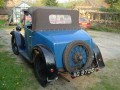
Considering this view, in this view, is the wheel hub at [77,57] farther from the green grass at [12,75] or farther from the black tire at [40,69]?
the green grass at [12,75]

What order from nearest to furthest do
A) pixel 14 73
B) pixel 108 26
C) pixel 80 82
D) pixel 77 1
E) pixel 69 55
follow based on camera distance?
pixel 69 55 < pixel 80 82 < pixel 14 73 < pixel 108 26 < pixel 77 1

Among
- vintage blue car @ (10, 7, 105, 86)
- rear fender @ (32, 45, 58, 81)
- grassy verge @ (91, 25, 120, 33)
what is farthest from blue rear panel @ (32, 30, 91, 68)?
grassy verge @ (91, 25, 120, 33)

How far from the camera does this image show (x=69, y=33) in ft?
22.8

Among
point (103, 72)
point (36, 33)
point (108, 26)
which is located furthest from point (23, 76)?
point (108, 26)

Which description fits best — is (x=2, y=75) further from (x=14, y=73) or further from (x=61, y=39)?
(x=61, y=39)

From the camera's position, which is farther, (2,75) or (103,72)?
(103,72)

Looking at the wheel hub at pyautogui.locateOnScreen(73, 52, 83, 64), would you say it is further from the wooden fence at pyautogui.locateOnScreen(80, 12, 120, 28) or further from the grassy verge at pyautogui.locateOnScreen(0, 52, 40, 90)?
the wooden fence at pyautogui.locateOnScreen(80, 12, 120, 28)

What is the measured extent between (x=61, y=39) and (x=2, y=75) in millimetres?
2292

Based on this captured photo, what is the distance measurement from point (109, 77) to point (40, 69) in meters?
2.33

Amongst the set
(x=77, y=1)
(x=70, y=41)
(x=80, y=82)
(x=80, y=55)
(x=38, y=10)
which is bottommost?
(x=80, y=82)

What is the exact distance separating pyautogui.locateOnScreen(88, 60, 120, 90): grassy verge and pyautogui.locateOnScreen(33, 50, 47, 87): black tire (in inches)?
55.3

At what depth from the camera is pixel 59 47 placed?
612 centimetres

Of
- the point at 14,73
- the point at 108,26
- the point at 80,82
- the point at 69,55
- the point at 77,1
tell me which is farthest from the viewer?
the point at 77,1

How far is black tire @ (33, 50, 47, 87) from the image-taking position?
20.7 ft
